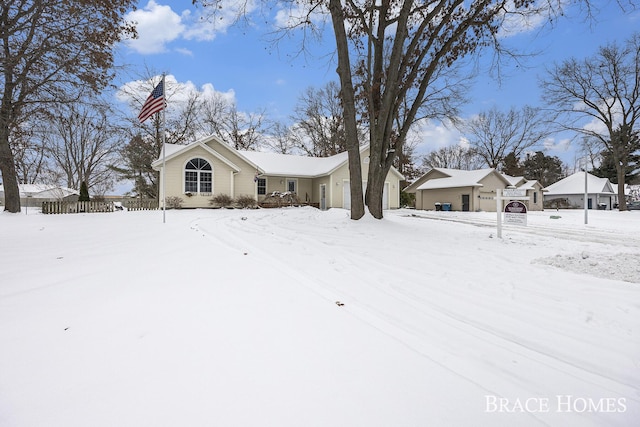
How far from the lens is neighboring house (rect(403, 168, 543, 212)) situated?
25.7m

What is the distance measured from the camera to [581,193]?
122 feet

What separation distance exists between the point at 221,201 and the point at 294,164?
7.22 meters

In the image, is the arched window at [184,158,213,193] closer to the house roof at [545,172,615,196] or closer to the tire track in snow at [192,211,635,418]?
the tire track in snow at [192,211,635,418]

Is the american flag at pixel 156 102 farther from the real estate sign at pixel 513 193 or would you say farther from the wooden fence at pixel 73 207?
the real estate sign at pixel 513 193

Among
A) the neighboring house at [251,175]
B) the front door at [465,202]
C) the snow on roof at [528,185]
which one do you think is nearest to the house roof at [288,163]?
the neighboring house at [251,175]

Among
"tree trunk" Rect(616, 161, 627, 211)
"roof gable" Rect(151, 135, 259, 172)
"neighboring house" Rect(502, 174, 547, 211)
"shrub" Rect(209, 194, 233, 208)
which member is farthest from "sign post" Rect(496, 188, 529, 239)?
"tree trunk" Rect(616, 161, 627, 211)

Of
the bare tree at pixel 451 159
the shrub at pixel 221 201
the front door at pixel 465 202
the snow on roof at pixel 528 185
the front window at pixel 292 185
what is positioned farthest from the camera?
the bare tree at pixel 451 159

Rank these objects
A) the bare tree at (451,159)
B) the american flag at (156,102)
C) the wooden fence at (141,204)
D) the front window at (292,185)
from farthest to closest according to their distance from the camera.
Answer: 1. the bare tree at (451,159)
2. the front window at (292,185)
3. the wooden fence at (141,204)
4. the american flag at (156,102)

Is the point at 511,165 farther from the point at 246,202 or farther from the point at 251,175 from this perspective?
the point at 246,202

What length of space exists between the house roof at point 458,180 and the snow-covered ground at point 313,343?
76.2 feet

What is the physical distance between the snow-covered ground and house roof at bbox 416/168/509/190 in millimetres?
23214

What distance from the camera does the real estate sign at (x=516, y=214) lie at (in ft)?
26.4

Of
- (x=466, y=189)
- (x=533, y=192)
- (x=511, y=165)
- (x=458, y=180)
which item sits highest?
(x=511, y=165)

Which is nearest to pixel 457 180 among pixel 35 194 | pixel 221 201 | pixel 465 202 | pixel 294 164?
pixel 465 202
